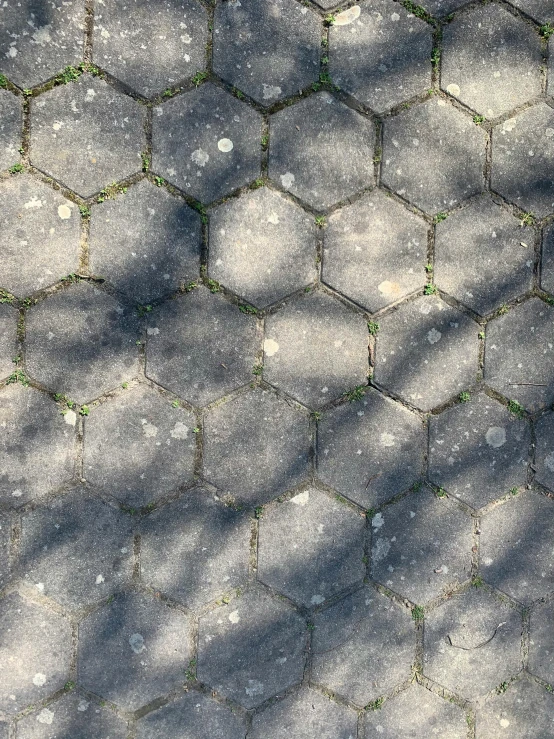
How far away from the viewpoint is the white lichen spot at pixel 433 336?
2623mm

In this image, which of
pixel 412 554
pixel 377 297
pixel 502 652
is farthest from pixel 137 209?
pixel 502 652

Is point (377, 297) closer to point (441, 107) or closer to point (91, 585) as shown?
point (441, 107)

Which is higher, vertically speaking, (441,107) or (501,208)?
(441,107)

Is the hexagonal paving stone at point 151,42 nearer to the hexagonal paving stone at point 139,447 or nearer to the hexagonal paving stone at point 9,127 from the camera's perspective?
the hexagonal paving stone at point 9,127

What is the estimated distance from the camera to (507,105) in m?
2.65

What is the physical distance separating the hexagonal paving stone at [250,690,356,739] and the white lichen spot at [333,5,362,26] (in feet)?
7.78

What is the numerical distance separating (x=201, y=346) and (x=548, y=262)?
1.30 meters

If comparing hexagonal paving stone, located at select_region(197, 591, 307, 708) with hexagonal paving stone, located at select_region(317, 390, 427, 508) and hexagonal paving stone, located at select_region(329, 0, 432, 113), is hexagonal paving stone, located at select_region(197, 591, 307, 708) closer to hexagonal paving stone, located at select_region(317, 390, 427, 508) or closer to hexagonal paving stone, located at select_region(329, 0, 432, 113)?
hexagonal paving stone, located at select_region(317, 390, 427, 508)

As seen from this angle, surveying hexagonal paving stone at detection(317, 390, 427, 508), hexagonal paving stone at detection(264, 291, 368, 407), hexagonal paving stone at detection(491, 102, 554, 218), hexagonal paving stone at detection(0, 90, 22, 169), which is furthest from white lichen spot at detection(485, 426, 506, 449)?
hexagonal paving stone at detection(0, 90, 22, 169)

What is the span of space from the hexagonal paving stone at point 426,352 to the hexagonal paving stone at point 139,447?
731 millimetres

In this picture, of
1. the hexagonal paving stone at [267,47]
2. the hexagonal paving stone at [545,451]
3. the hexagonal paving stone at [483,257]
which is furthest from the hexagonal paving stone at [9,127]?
the hexagonal paving stone at [545,451]

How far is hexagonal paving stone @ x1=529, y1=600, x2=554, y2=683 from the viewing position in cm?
271

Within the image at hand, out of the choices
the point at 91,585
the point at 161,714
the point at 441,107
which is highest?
the point at 441,107

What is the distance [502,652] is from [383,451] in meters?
0.87
